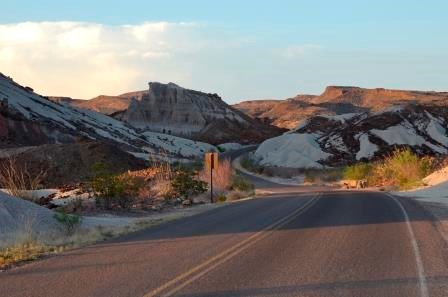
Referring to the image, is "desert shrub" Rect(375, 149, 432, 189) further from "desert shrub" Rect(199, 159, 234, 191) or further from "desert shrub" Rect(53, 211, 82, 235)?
"desert shrub" Rect(53, 211, 82, 235)

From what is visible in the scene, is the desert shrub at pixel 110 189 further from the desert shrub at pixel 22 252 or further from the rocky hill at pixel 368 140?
the rocky hill at pixel 368 140

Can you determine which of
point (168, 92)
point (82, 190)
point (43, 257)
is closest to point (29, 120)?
point (82, 190)

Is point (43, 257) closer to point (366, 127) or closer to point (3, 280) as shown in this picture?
point (3, 280)

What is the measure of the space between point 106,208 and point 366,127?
77.9 metres

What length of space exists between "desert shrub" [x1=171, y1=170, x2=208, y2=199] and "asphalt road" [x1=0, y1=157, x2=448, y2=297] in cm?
1334

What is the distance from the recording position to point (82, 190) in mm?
30953

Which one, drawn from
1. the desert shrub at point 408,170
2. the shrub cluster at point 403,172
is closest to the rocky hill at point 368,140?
the shrub cluster at point 403,172

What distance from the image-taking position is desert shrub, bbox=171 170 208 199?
31.7 meters

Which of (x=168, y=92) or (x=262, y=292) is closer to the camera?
(x=262, y=292)

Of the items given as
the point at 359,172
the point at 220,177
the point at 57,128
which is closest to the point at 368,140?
the point at 359,172

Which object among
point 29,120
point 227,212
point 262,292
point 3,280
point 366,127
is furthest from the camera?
point 366,127

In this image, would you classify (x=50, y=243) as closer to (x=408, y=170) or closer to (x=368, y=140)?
(x=408, y=170)

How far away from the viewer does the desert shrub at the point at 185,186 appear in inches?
1246

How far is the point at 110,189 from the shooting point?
2600 centimetres
